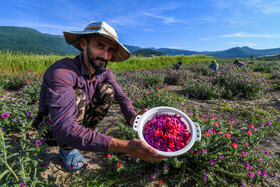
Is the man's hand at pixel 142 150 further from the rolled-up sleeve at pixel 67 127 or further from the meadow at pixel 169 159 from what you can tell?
the meadow at pixel 169 159

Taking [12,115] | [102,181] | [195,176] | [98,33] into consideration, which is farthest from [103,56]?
[12,115]

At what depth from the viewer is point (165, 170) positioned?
5.14ft

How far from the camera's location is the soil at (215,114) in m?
1.76

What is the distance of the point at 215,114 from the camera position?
3.29m

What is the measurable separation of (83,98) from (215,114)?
2.89 meters

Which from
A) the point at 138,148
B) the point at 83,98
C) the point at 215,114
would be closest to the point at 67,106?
the point at 83,98

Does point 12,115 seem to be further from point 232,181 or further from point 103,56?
point 232,181

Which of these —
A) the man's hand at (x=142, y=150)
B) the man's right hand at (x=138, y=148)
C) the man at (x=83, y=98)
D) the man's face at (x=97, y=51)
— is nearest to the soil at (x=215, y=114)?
the man at (x=83, y=98)

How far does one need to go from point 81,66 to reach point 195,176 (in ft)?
6.20

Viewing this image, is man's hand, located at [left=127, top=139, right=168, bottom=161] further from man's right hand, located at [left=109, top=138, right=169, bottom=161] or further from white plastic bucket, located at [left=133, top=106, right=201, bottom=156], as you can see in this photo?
white plastic bucket, located at [left=133, top=106, right=201, bottom=156]

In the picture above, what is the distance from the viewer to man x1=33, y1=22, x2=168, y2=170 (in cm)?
122

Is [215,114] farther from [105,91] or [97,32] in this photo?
[97,32]

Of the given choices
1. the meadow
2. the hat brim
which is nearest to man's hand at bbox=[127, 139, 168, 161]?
the meadow

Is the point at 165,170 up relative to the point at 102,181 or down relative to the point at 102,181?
up
